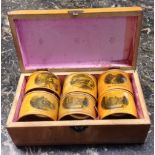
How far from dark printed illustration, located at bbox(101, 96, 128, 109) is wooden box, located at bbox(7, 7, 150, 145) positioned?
5 centimetres

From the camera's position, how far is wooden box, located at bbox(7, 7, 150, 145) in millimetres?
697

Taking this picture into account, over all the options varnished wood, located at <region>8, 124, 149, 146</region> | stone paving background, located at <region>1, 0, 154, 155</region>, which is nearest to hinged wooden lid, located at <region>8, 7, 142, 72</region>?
stone paving background, located at <region>1, 0, 154, 155</region>

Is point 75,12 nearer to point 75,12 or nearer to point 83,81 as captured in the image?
point 75,12

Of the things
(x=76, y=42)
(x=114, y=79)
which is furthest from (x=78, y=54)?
(x=114, y=79)

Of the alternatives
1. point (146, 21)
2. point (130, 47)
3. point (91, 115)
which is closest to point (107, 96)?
point (91, 115)

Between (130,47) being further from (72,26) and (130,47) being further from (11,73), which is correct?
(11,73)

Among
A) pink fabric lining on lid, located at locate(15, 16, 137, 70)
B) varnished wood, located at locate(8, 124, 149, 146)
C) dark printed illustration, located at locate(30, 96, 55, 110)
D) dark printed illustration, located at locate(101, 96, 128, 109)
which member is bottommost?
varnished wood, located at locate(8, 124, 149, 146)

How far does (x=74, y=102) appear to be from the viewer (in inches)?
28.7

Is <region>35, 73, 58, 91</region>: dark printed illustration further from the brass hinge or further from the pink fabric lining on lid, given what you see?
the brass hinge

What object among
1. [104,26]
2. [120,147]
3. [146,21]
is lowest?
[120,147]

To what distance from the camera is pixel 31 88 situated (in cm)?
79

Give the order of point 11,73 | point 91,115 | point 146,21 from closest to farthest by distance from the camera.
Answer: point 91,115 < point 11,73 < point 146,21

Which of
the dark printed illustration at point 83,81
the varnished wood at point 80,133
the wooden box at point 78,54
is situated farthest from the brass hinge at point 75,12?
the varnished wood at point 80,133

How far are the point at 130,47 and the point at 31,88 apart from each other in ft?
1.01
